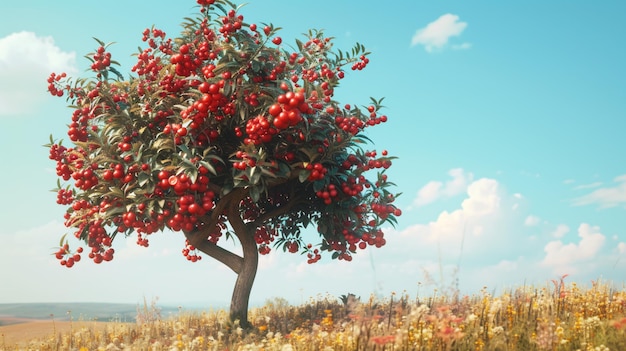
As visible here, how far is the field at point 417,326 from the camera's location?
6336 mm

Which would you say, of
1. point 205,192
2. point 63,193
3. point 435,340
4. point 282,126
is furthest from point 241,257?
point 435,340

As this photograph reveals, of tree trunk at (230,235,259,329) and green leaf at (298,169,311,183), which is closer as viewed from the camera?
green leaf at (298,169,311,183)

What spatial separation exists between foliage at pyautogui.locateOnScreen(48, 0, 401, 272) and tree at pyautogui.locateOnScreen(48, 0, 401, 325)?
0.9 inches

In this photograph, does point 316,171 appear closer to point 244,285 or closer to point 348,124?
point 348,124

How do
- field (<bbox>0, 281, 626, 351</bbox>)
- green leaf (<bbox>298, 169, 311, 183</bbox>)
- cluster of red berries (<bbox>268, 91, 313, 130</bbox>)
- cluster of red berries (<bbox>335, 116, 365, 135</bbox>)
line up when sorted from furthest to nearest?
cluster of red berries (<bbox>335, 116, 365, 135</bbox>), green leaf (<bbox>298, 169, 311, 183</bbox>), cluster of red berries (<bbox>268, 91, 313, 130</bbox>), field (<bbox>0, 281, 626, 351</bbox>)

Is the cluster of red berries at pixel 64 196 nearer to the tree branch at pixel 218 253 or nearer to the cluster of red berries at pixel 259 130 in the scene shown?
the tree branch at pixel 218 253

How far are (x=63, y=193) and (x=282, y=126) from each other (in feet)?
19.3

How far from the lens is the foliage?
9.19m

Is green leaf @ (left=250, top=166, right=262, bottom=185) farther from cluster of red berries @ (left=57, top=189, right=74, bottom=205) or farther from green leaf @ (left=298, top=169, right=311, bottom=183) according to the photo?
cluster of red berries @ (left=57, top=189, right=74, bottom=205)

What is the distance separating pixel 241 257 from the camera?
12.3 m

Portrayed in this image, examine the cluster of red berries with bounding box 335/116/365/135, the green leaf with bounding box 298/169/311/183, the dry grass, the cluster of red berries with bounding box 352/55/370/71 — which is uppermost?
the cluster of red berries with bounding box 352/55/370/71

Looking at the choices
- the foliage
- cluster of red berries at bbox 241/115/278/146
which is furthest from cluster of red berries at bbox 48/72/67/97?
cluster of red berries at bbox 241/115/278/146

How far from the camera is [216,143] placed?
10.6m

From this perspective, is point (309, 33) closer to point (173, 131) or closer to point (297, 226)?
point (173, 131)
